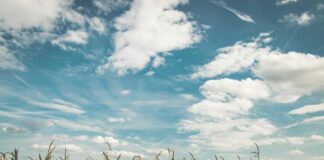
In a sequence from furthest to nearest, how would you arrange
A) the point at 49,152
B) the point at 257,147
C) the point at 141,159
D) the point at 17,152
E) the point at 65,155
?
1. the point at 141,159
2. the point at 257,147
3. the point at 65,155
4. the point at 49,152
5. the point at 17,152

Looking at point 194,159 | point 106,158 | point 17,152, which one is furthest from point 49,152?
point 194,159

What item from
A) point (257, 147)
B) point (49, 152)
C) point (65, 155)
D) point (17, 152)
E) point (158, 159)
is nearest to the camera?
point (17, 152)

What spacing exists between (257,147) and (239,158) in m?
1.53

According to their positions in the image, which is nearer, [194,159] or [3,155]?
[3,155]

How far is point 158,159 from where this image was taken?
505 inches

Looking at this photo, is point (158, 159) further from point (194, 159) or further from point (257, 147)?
point (257, 147)

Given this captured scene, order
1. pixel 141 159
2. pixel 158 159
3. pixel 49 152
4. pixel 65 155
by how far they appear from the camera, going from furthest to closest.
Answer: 1. pixel 141 159
2. pixel 158 159
3. pixel 65 155
4. pixel 49 152

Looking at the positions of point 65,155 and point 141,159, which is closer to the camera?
point 65,155

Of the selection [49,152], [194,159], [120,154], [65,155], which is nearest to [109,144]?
[120,154]

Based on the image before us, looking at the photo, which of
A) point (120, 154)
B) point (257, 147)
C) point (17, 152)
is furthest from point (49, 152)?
point (257, 147)

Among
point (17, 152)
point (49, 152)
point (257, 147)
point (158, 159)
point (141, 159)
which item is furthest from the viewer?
point (141, 159)

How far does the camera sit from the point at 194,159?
44.5ft

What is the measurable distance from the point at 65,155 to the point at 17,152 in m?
2.15

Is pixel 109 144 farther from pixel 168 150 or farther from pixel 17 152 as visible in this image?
pixel 17 152
